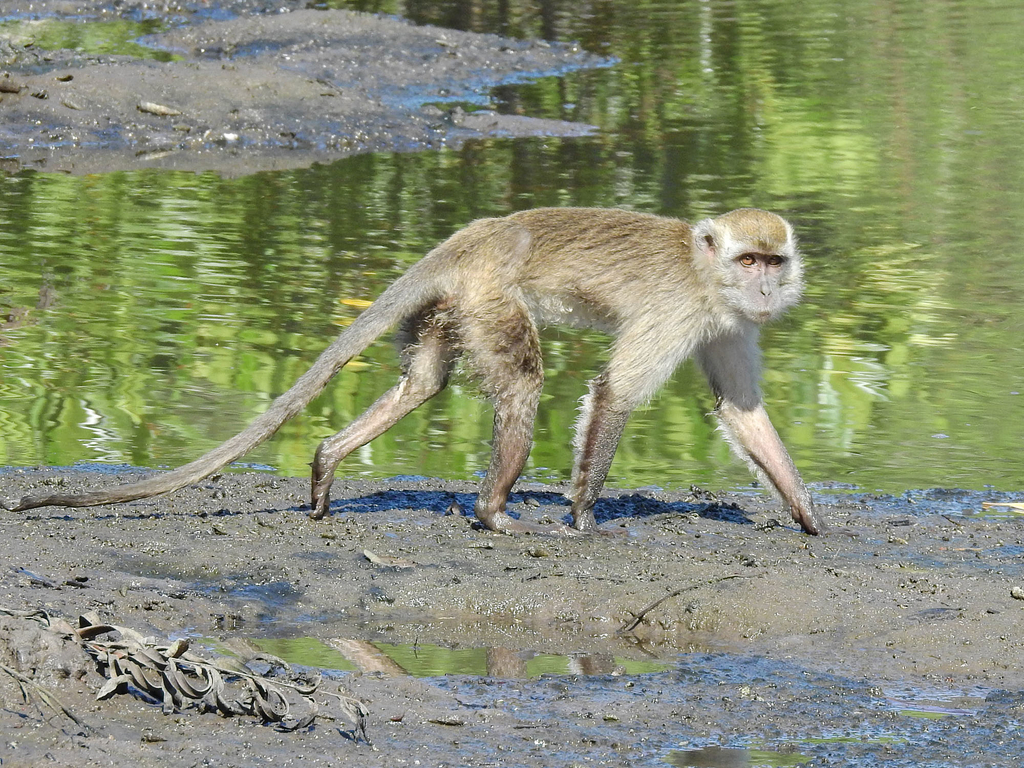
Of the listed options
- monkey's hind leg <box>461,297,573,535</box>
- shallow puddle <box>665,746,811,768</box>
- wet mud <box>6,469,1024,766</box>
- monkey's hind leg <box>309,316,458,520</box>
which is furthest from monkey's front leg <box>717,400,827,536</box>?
shallow puddle <box>665,746,811,768</box>

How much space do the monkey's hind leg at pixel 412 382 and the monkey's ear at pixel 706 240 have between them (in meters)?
1.21

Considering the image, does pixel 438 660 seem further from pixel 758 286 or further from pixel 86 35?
pixel 86 35

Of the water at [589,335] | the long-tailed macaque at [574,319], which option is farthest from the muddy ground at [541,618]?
the water at [589,335]

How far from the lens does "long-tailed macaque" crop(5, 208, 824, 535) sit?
23.4 feet

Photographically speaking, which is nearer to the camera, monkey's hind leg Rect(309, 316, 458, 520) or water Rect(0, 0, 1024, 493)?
monkey's hind leg Rect(309, 316, 458, 520)

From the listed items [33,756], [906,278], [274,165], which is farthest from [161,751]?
[274,165]

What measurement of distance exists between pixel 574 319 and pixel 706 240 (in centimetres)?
71

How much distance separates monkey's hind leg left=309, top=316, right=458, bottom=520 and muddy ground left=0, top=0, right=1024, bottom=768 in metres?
0.36

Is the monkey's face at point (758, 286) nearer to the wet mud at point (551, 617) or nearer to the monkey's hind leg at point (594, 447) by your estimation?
the monkey's hind leg at point (594, 447)

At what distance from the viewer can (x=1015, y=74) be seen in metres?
21.7

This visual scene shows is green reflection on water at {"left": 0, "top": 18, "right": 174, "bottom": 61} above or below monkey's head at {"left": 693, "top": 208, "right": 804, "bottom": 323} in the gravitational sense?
below

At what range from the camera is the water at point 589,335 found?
28.9 ft

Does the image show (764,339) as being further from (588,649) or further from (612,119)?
(612,119)

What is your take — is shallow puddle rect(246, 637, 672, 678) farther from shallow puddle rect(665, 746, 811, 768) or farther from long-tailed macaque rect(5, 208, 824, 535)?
long-tailed macaque rect(5, 208, 824, 535)
